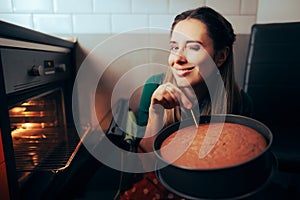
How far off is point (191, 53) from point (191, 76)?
5cm

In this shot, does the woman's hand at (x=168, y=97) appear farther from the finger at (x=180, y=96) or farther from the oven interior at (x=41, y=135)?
the oven interior at (x=41, y=135)

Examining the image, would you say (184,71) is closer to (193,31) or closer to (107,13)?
(193,31)

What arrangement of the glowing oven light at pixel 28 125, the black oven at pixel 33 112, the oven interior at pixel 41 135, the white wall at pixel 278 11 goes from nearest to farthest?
the black oven at pixel 33 112 → the oven interior at pixel 41 135 → the glowing oven light at pixel 28 125 → the white wall at pixel 278 11

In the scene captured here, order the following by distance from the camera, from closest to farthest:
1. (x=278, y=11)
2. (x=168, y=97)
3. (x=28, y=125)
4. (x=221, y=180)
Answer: (x=221, y=180) → (x=168, y=97) → (x=28, y=125) → (x=278, y=11)

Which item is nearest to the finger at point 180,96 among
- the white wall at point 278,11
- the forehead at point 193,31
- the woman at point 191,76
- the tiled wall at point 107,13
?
the woman at point 191,76

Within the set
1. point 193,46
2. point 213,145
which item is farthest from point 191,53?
point 213,145

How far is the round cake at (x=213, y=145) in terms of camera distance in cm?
31

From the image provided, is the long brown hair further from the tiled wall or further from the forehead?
the tiled wall

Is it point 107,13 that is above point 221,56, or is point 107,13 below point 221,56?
above

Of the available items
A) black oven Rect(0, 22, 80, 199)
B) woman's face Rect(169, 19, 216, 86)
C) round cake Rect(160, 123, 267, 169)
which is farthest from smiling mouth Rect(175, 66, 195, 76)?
black oven Rect(0, 22, 80, 199)

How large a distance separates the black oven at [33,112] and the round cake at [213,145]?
30 cm

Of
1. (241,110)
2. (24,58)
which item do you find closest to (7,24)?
(24,58)

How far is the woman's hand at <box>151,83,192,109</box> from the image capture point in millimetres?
465

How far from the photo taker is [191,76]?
19.3 inches
